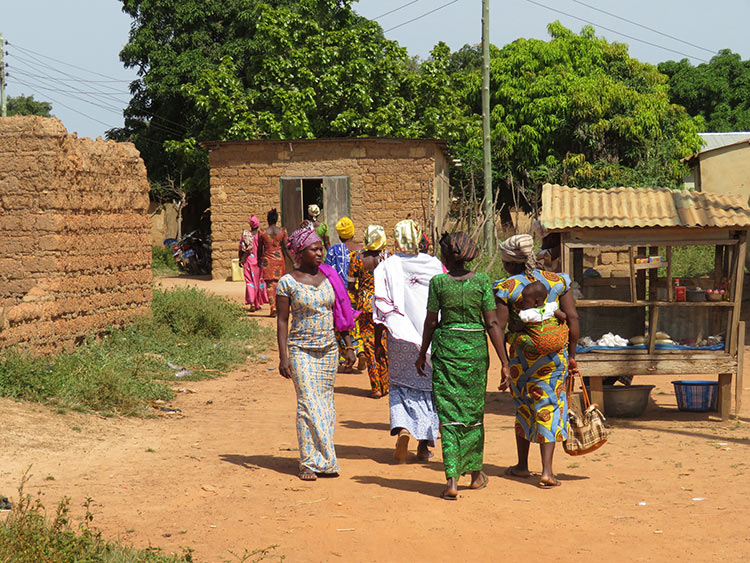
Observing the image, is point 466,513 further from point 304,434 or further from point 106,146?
point 106,146

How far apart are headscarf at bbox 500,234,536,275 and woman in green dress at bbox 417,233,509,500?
24cm

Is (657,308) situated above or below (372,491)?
above

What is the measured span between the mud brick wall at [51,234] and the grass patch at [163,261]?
1220 centimetres

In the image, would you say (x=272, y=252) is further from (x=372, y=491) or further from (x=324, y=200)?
(x=372, y=491)

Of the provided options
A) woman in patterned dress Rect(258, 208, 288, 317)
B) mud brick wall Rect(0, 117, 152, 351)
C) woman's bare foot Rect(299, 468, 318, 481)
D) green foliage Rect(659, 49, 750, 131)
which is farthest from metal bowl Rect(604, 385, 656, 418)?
green foliage Rect(659, 49, 750, 131)

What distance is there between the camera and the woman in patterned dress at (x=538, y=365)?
5.99 m

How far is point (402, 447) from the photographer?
22.2 feet

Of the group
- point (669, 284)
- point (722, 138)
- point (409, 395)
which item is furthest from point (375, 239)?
point (722, 138)

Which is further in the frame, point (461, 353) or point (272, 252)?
point (272, 252)

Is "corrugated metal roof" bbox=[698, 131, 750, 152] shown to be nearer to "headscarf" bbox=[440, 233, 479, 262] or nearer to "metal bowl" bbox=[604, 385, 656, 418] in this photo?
"metal bowl" bbox=[604, 385, 656, 418]

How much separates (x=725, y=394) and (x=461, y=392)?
3.67 metres

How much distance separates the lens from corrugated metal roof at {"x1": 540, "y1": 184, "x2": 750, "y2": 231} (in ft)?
25.9

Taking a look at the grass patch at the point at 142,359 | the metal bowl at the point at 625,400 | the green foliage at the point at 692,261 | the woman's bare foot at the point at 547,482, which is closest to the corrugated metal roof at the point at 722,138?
the green foliage at the point at 692,261

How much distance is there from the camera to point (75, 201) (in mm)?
10211
